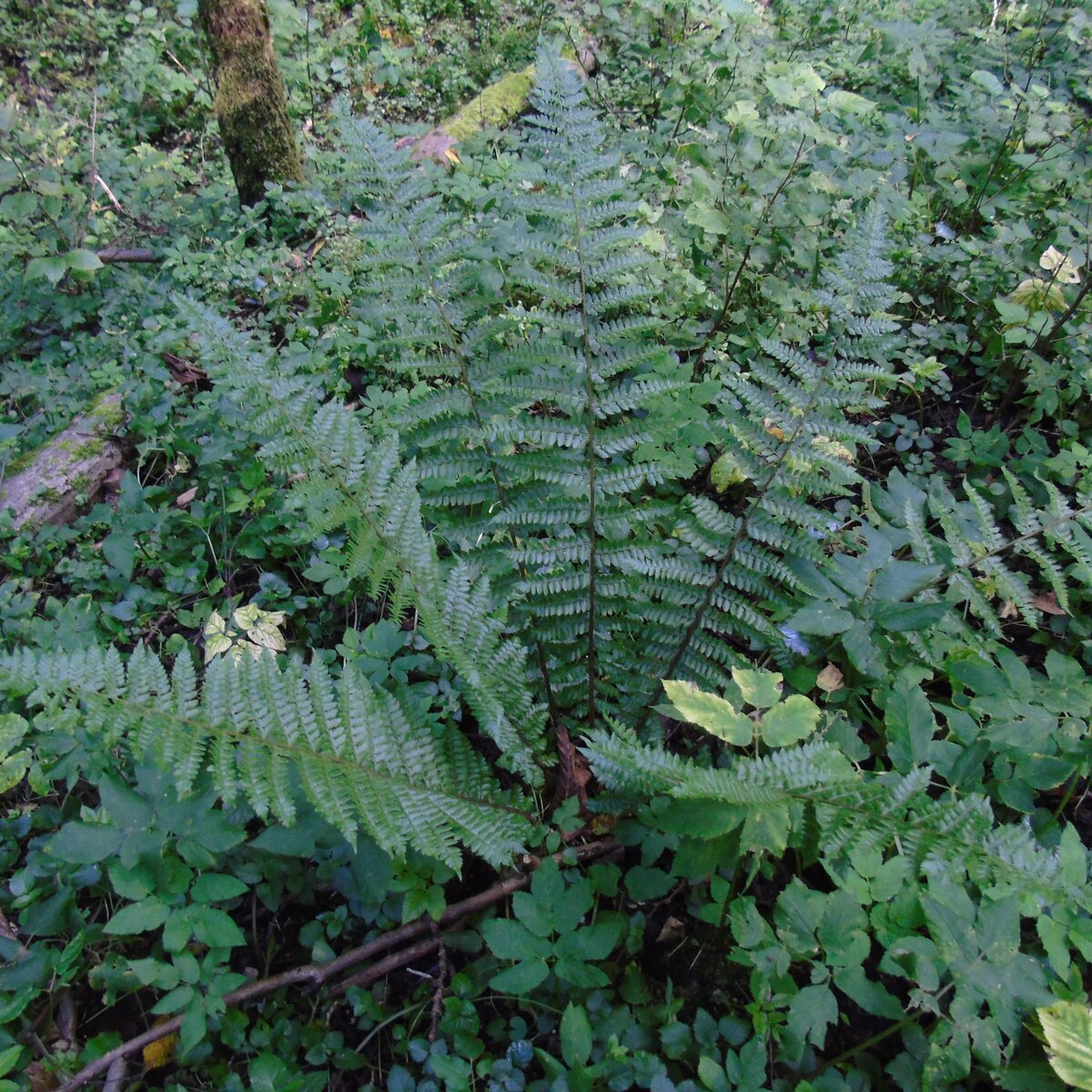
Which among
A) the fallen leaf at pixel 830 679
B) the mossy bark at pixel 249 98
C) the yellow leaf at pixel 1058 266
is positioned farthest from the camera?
the mossy bark at pixel 249 98

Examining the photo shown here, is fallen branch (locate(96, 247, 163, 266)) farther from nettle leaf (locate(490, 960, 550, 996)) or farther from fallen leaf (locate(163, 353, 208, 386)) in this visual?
nettle leaf (locate(490, 960, 550, 996))

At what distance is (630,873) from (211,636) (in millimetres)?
1363

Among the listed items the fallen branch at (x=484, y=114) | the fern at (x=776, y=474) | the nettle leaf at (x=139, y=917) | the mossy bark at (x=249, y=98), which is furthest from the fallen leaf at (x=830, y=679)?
the mossy bark at (x=249, y=98)

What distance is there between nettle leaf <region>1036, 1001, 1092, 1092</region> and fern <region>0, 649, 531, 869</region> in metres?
0.98

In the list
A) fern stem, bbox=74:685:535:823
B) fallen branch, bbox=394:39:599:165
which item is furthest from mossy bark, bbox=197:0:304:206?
fern stem, bbox=74:685:535:823

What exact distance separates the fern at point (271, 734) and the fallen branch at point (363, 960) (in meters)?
0.22

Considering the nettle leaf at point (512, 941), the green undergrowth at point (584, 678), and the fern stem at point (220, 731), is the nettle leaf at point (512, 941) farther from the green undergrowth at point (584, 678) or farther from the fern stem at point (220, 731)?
the fern stem at point (220, 731)

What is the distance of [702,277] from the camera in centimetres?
285

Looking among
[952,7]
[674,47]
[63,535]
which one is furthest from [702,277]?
[952,7]

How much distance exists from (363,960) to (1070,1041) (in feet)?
4.48

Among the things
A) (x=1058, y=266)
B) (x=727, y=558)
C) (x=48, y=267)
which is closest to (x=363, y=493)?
→ (x=727, y=558)

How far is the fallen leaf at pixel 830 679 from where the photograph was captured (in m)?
A: 1.99

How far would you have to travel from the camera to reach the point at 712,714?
1.39 meters

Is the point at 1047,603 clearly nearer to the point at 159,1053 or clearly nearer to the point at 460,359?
the point at 460,359
